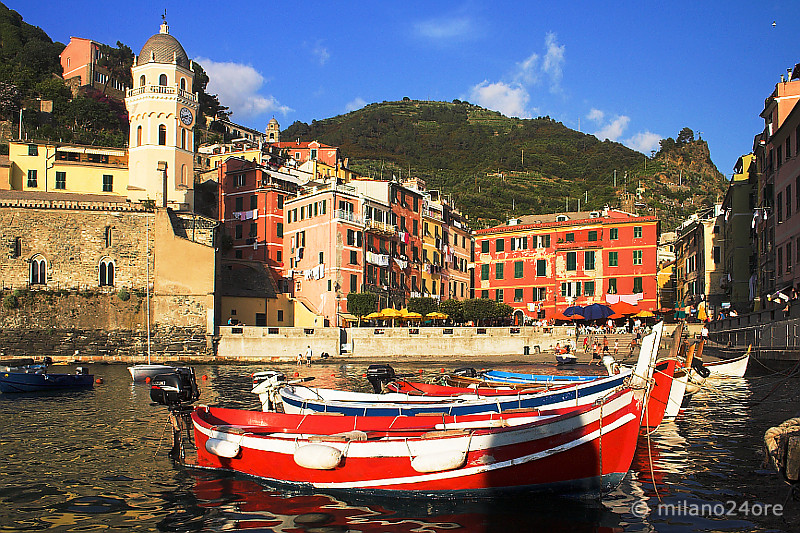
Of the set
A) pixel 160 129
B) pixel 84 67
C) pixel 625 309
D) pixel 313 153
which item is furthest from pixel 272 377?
pixel 84 67

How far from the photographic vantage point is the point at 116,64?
10831cm

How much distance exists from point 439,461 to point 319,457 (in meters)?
2.22

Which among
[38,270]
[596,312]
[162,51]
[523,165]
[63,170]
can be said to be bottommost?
[596,312]

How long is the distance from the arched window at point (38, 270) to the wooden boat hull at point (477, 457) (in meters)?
47.8

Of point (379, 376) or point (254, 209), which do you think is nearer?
point (379, 376)

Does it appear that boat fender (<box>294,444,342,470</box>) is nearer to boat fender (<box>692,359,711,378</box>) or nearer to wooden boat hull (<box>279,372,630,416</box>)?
wooden boat hull (<box>279,372,630,416</box>)

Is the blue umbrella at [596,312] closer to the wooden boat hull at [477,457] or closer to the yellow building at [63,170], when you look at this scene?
the wooden boat hull at [477,457]

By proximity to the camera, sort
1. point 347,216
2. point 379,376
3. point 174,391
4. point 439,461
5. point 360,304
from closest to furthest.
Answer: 1. point 439,461
2. point 174,391
3. point 379,376
4. point 360,304
5. point 347,216

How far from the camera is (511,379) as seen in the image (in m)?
24.6

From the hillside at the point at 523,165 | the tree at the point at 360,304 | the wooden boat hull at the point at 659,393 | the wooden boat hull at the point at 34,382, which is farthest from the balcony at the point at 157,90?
the wooden boat hull at the point at 659,393

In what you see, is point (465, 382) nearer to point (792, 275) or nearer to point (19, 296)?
point (792, 275)

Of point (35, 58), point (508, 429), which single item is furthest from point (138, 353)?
point (35, 58)

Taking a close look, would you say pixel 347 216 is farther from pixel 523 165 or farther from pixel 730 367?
pixel 523 165

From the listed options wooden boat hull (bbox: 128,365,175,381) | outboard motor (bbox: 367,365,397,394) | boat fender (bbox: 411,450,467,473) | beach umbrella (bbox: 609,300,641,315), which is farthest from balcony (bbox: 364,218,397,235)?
boat fender (bbox: 411,450,467,473)
